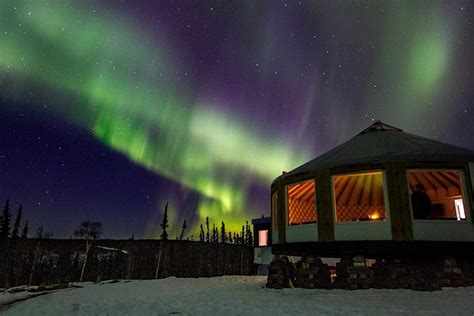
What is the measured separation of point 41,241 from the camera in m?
11.9

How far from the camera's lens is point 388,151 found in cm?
794

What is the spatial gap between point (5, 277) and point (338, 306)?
35.5ft

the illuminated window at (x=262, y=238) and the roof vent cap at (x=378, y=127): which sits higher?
the roof vent cap at (x=378, y=127)

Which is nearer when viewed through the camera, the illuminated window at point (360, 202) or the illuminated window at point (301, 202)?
the illuminated window at point (301, 202)

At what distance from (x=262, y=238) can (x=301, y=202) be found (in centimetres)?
812

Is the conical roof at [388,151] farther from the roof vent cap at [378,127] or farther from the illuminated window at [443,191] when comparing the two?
the illuminated window at [443,191]

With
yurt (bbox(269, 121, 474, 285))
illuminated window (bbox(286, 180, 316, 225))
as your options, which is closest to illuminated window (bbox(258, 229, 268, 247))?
illuminated window (bbox(286, 180, 316, 225))

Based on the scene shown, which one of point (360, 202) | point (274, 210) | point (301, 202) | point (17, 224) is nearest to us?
point (274, 210)

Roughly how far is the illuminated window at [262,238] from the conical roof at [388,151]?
10.4 m

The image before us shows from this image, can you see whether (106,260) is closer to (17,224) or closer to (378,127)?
(378,127)

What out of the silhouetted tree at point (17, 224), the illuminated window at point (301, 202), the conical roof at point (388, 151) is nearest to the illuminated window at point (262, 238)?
the illuminated window at point (301, 202)

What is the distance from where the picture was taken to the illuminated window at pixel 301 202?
10688mm

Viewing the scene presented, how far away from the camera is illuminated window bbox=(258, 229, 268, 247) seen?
18.9 m

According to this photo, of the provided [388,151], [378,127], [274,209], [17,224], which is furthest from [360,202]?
[17,224]
